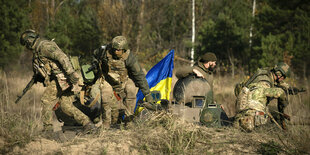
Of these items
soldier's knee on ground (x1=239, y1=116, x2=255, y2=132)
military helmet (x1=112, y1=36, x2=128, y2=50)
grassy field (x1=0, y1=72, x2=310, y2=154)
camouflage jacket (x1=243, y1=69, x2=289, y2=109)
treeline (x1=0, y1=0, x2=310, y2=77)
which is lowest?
grassy field (x1=0, y1=72, x2=310, y2=154)

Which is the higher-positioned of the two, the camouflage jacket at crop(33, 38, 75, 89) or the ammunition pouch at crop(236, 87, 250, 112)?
the camouflage jacket at crop(33, 38, 75, 89)

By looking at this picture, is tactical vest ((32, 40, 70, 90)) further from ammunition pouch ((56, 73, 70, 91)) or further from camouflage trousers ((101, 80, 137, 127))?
camouflage trousers ((101, 80, 137, 127))

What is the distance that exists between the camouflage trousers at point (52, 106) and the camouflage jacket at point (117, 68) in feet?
2.48

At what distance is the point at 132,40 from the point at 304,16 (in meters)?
8.68

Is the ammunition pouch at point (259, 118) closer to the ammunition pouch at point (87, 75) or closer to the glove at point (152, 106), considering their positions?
the glove at point (152, 106)

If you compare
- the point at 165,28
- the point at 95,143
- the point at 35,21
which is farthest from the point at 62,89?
the point at 35,21

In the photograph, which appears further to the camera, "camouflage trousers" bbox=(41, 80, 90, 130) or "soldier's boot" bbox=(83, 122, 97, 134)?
"camouflage trousers" bbox=(41, 80, 90, 130)

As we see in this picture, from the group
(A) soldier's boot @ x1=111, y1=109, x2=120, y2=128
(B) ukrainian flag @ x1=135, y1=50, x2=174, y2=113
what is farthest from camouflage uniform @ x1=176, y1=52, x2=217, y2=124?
(A) soldier's boot @ x1=111, y1=109, x2=120, y2=128

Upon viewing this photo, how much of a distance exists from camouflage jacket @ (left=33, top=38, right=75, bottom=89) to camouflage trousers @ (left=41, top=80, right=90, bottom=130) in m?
0.16

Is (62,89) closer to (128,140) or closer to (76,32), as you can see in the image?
(128,140)

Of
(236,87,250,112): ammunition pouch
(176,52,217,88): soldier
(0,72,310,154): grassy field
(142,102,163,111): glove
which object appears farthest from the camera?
(176,52,217,88): soldier

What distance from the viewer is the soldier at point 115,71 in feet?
17.5

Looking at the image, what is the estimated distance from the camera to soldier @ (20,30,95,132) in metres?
4.88

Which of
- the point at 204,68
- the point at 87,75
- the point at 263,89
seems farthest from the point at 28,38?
the point at 263,89
